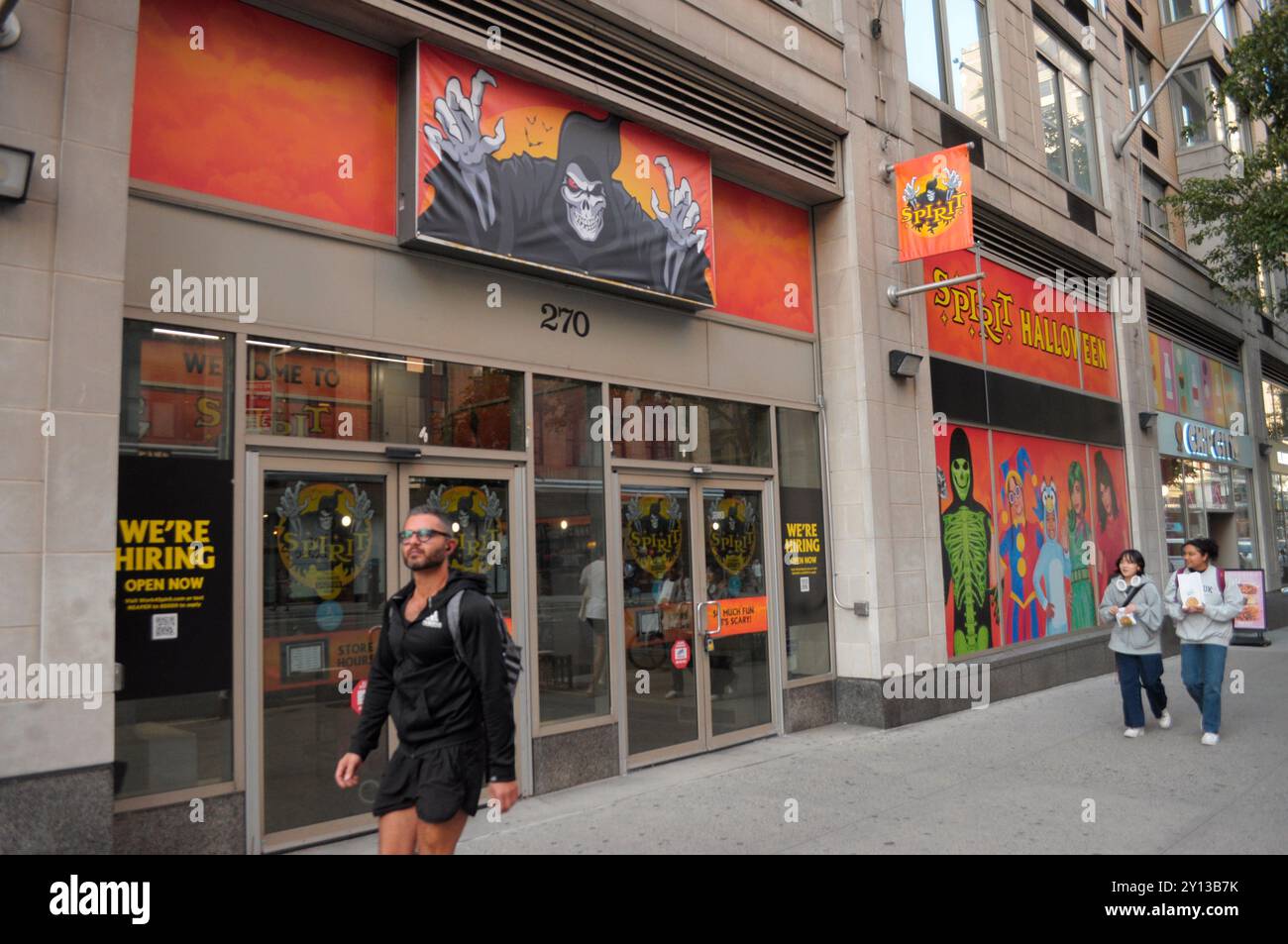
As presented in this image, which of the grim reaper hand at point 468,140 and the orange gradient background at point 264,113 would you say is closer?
the orange gradient background at point 264,113

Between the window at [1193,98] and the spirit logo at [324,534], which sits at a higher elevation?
the window at [1193,98]

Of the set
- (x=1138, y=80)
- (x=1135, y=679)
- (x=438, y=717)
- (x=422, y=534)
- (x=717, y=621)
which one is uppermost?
(x=1138, y=80)

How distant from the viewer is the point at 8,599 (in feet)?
15.4

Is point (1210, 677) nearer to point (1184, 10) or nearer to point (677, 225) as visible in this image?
point (677, 225)

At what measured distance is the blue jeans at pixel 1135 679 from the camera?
29.9ft

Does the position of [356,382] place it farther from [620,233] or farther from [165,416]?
[620,233]

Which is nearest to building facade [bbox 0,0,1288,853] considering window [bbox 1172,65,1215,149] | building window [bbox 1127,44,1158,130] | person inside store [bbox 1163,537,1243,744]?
person inside store [bbox 1163,537,1243,744]

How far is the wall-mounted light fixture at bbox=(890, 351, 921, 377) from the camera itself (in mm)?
10547

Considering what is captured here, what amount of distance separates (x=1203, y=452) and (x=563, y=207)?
643 inches

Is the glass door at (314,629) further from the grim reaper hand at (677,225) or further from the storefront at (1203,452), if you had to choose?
the storefront at (1203,452)
